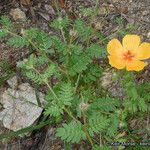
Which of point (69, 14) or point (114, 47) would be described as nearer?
point (114, 47)

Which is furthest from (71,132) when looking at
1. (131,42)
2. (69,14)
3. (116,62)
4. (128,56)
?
(69,14)

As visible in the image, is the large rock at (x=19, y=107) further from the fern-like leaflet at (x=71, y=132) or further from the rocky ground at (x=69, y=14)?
the fern-like leaflet at (x=71, y=132)

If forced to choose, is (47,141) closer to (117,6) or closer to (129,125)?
(129,125)

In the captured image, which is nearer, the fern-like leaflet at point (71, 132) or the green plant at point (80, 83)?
the fern-like leaflet at point (71, 132)

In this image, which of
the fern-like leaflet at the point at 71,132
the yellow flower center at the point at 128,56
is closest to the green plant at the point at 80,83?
the fern-like leaflet at the point at 71,132

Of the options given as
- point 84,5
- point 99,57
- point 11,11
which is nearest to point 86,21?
point 84,5

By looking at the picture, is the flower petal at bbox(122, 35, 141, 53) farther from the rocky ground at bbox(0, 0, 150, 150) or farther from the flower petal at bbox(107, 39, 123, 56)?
the rocky ground at bbox(0, 0, 150, 150)

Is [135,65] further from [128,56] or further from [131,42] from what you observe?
[131,42]
